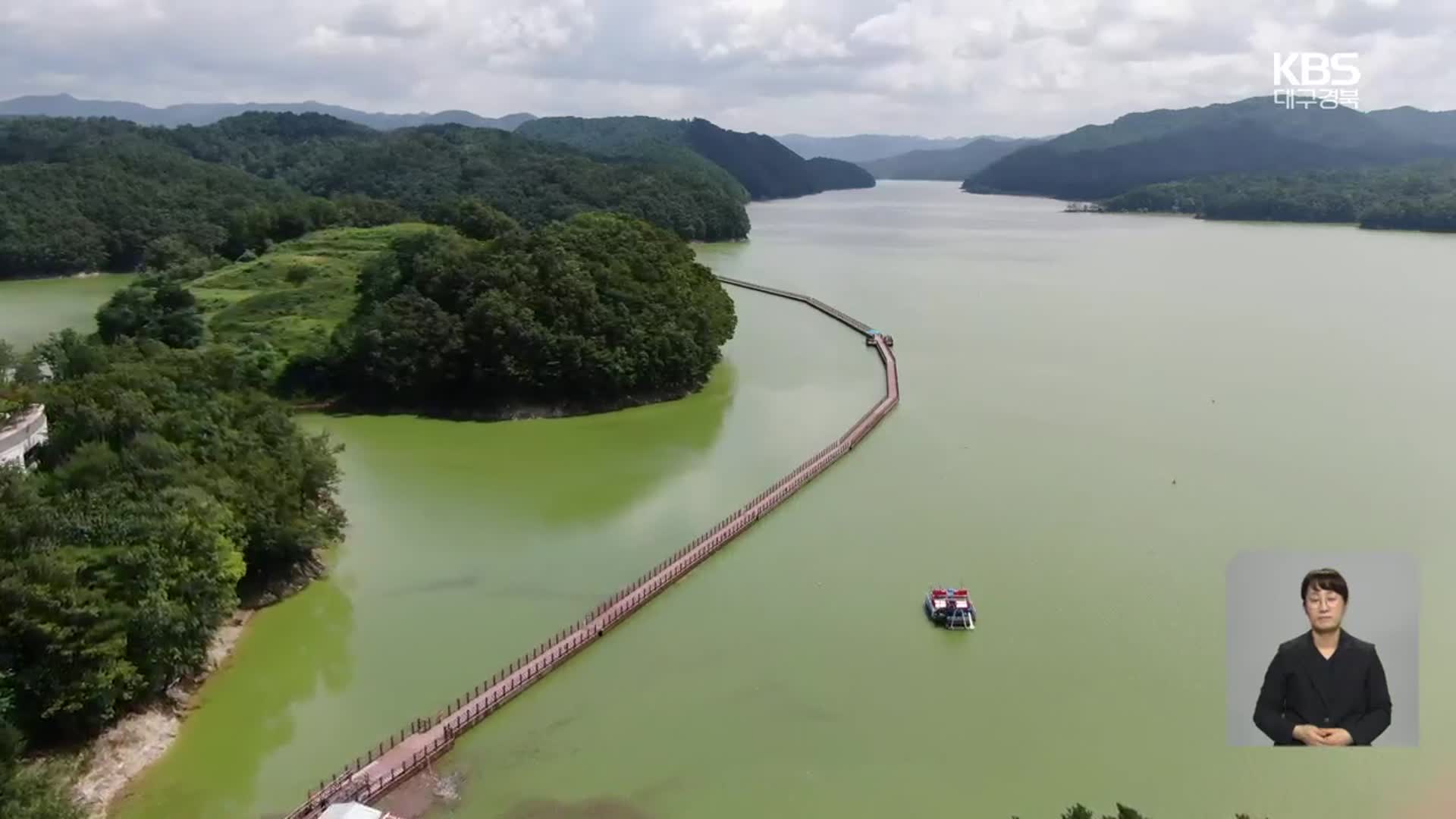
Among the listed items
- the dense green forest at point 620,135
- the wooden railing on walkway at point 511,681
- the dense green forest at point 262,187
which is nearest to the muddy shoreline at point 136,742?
the wooden railing on walkway at point 511,681

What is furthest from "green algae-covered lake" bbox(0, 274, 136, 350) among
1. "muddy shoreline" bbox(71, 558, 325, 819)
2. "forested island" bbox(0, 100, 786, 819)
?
"muddy shoreline" bbox(71, 558, 325, 819)

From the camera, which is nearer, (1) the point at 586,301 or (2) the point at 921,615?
(2) the point at 921,615

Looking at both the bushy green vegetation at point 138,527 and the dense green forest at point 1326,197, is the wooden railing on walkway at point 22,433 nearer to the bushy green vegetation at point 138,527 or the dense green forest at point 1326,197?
the bushy green vegetation at point 138,527

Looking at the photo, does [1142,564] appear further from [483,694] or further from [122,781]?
[122,781]

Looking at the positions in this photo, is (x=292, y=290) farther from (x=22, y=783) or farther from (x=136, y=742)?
(x=22, y=783)

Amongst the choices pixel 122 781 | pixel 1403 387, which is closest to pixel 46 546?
pixel 122 781

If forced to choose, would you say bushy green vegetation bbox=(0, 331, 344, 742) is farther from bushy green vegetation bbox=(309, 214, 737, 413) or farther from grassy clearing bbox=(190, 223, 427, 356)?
grassy clearing bbox=(190, 223, 427, 356)
